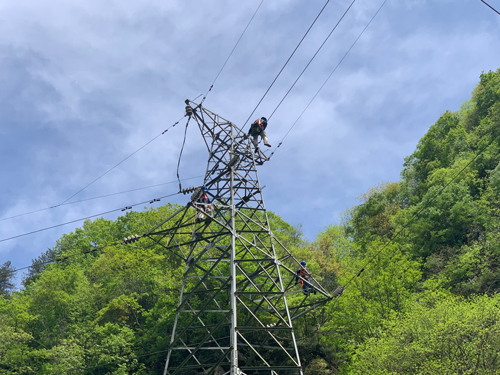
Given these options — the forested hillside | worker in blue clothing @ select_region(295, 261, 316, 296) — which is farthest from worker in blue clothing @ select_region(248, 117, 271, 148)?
the forested hillside

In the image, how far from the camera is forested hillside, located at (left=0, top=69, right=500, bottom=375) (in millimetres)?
17969

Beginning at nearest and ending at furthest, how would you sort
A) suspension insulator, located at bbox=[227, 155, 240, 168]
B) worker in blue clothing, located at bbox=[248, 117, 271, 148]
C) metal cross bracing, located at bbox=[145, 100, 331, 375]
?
metal cross bracing, located at bbox=[145, 100, 331, 375] < suspension insulator, located at bbox=[227, 155, 240, 168] < worker in blue clothing, located at bbox=[248, 117, 271, 148]

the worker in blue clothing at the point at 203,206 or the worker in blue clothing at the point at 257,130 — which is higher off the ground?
the worker in blue clothing at the point at 257,130

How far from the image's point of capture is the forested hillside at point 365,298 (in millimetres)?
17969

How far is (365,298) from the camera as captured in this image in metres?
25.2

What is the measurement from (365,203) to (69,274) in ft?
106

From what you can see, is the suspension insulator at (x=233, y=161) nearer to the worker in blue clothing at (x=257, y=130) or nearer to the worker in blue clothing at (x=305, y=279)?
the worker in blue clothing at (x=257, y=130)

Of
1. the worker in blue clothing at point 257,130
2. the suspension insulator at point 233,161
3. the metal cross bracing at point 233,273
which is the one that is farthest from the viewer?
Answer: the worker in blue clothing at point 257,130

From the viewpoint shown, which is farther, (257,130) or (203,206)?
(257,130)


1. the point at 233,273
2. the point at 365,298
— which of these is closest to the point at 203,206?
the point at 233,273

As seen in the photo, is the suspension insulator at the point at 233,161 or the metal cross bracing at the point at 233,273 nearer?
the metal cross bracing at the point at 233,273

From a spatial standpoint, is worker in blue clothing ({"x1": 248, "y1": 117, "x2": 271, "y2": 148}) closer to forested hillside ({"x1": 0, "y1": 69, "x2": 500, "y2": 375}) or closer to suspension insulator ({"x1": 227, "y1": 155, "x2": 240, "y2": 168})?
suspension insulator ({"x1": 227, "y1": 155, "x2": 240, "y2": 168})

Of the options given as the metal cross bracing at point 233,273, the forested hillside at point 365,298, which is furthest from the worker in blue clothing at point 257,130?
the forested hillside at point 365,298

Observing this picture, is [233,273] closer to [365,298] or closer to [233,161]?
[233,161]
